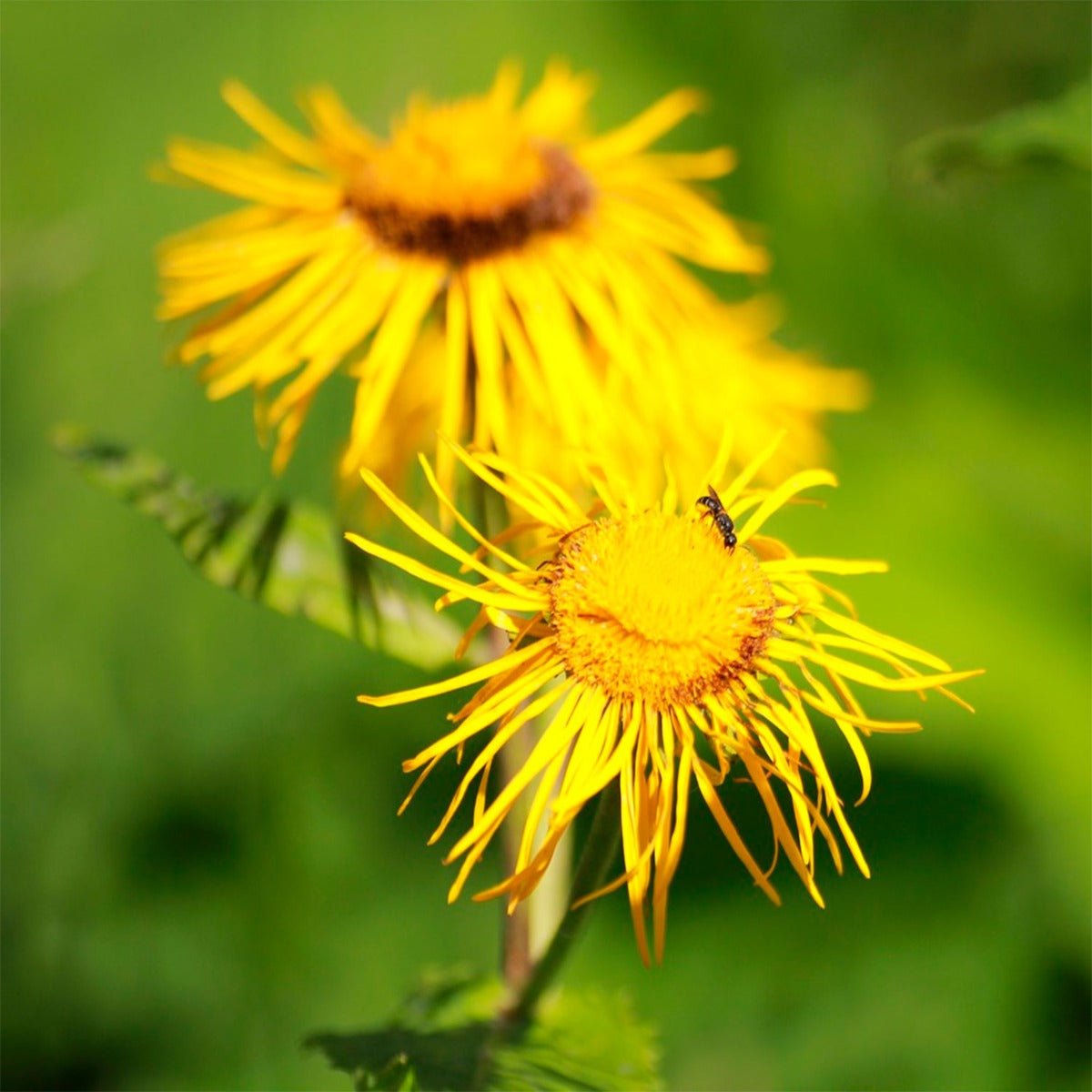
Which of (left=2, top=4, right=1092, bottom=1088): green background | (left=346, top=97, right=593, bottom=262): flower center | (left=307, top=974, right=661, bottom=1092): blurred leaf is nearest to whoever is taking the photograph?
(left=307, top=974, right=661, bottom=1092): blurred leaf

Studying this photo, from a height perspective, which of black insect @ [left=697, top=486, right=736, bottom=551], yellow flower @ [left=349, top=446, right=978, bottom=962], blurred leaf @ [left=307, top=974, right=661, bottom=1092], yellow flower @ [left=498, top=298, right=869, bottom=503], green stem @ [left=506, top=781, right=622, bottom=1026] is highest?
yellow flower @ [left=498, top=298, right=869, bottom=503]

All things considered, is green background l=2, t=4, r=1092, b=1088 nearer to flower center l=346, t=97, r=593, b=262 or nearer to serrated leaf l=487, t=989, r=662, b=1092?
flower center l=346, t=97, r=593, b=262

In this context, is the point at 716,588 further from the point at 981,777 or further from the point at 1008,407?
the point at 1008,407

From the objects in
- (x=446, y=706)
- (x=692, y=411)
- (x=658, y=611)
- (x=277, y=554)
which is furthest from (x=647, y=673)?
(x=446, y=706)

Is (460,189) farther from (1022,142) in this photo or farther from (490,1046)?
(490,1046)

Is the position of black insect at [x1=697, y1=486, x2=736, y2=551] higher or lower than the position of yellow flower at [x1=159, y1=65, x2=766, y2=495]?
lower

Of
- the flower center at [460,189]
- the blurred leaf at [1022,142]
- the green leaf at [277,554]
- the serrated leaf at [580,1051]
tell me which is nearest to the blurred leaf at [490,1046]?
the serrated leaf at [580,1051]

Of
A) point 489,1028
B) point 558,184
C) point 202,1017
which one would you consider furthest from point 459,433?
point 202,1017

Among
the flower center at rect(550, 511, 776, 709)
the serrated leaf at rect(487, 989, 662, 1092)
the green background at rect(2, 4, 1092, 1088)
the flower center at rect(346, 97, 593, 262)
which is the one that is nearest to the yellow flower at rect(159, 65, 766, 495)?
the flower center at rect(346, 97, 593, 262)
